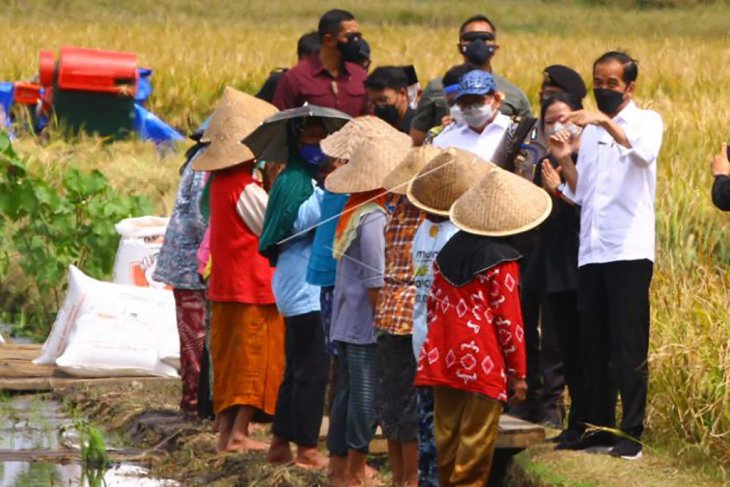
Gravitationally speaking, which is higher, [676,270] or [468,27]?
[468,27]

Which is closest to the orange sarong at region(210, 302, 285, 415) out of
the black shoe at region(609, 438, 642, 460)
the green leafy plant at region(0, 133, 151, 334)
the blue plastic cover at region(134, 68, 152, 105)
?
the black shoe at region(609, 438, 642, 460)

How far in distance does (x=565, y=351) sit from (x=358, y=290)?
45.3 inches

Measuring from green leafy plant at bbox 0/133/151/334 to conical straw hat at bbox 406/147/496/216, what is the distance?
5.86 metres

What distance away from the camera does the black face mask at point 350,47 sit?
10516 millimetres

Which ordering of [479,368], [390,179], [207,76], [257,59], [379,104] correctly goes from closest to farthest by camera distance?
[479,368] < [390,179] < [379,104] < [207,76] < [257,59]

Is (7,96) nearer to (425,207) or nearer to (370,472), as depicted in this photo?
(370,472)

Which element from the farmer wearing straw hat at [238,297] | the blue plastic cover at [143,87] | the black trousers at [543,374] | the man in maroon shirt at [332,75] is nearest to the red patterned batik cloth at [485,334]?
the black trousers at [543,374]

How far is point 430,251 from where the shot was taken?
286 inches

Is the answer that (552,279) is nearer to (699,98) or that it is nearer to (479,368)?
(479,368)

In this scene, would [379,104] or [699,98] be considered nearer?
[379,104]

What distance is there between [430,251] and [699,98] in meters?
10.4

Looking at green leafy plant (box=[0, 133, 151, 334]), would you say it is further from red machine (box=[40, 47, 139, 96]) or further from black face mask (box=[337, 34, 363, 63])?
red machine (box=[40, 47, 139, 96])

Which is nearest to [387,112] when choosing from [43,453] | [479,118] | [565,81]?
[565,81]

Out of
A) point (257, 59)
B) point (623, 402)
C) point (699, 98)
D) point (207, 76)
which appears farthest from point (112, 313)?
point (257, 59)
